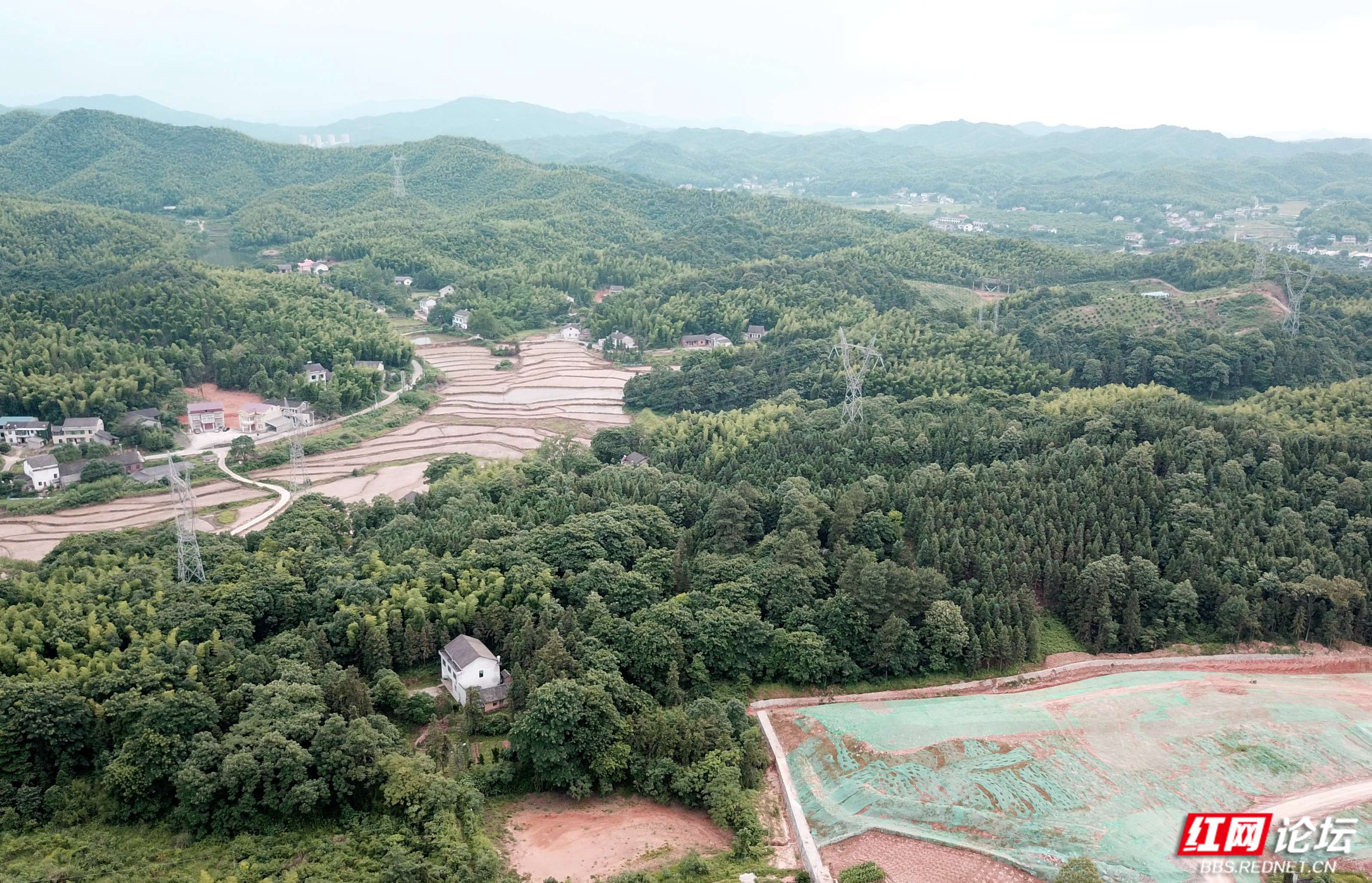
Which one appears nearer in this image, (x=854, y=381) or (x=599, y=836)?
(x=599, y=836)

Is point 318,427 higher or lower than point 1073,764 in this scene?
higher

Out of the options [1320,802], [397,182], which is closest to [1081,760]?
[1320,802]

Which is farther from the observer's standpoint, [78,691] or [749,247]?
[749,247]

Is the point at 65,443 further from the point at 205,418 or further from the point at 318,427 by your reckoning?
the point at 318,427

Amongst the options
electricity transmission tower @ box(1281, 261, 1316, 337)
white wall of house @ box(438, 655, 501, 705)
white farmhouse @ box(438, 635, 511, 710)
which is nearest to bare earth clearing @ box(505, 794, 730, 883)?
white farmhouse @ box(438, 635, 511, 710)

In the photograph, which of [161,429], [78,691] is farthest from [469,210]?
[78,691]

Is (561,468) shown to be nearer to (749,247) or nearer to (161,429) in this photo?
(161,429)

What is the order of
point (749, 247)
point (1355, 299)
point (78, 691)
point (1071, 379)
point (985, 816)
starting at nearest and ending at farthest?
point (985, 816) → point (78, 691) → point (1071, 379) → point (1355, 299) → point (749, 247)
